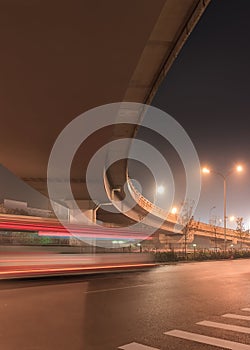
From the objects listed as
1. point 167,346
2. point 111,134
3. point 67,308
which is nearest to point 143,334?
point 167,346

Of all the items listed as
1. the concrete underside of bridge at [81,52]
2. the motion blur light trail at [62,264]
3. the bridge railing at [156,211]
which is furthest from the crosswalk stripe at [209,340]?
the bridge railing at [156,211]

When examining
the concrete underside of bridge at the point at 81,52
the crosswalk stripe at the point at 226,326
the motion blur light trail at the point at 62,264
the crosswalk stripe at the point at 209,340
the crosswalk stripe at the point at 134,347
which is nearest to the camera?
the crosswalk stripe at the point at 134,347

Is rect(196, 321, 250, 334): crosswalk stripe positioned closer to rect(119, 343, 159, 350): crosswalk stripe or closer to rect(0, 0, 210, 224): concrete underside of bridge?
rect(119, 343, 159, 350): crosswalk stripe

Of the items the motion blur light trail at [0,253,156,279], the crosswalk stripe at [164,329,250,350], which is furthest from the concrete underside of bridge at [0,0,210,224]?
the crosswalk stripe at [164,329,250,350]

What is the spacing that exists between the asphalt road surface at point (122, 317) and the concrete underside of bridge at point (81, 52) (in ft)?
24.1

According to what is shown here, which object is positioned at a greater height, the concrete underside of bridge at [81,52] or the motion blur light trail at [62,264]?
the concrete underside of bridge at [81,52]

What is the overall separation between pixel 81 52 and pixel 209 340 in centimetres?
924

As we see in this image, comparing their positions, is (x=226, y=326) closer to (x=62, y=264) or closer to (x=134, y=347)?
(x=134, y=347)

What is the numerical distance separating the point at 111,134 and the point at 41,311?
1488cm

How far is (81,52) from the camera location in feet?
41.5

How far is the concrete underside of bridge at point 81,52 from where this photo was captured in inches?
401

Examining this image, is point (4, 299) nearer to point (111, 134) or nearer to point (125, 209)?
point (111, 134)

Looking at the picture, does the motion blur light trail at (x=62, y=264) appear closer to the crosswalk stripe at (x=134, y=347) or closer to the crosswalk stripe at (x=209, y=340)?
the crosswalk stripe at (x=209, y=340)

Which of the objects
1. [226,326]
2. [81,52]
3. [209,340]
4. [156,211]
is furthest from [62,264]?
[156,211]
